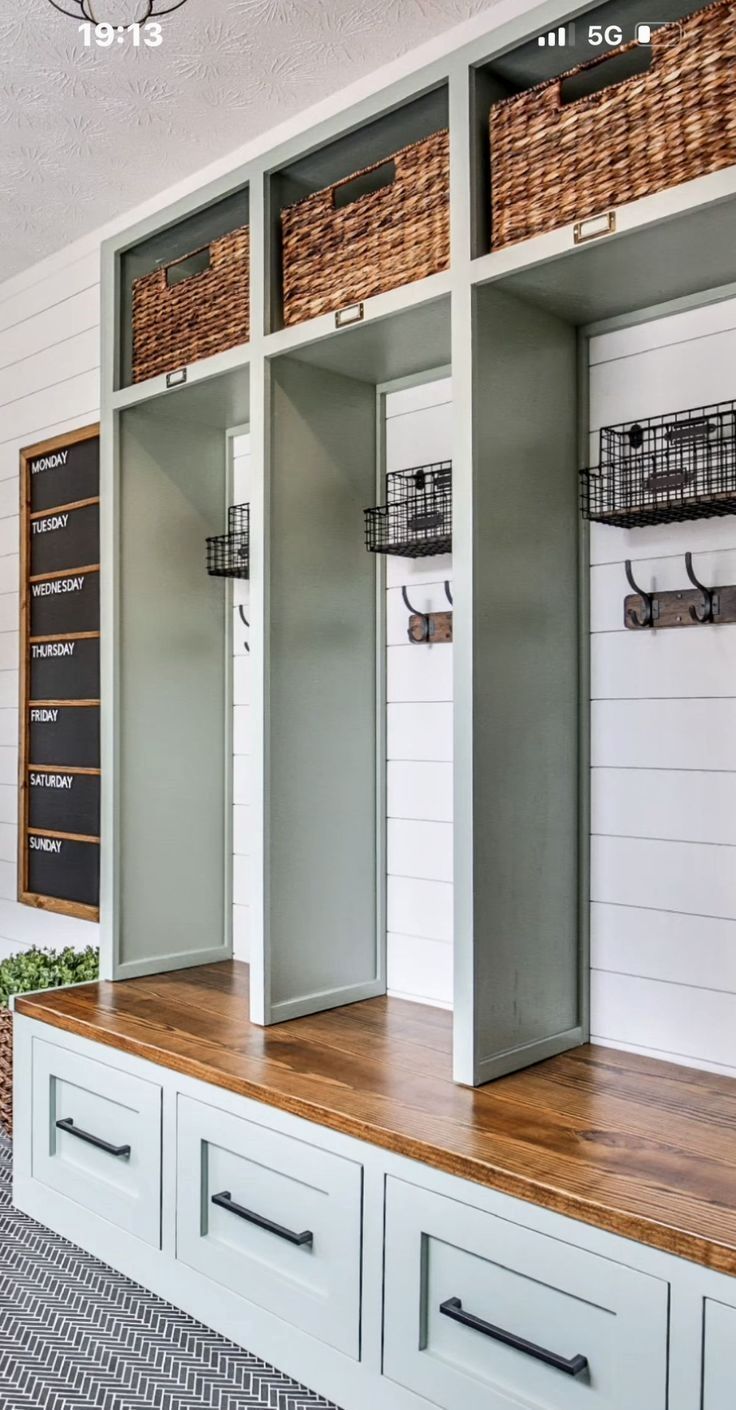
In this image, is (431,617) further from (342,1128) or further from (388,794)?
(342,1128)

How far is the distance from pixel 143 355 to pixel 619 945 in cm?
186

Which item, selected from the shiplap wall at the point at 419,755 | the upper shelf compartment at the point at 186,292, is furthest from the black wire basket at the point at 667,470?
the upper shelf compartment at the point at 186,292

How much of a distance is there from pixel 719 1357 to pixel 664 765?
1048mm

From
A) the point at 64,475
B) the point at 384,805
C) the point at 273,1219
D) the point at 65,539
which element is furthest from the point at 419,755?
the point at 64,475

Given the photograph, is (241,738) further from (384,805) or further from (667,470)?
(667,470)

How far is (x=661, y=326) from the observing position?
7.13ft

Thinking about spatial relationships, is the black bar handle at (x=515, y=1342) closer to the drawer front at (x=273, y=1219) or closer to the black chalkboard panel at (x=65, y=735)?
the drawer front at (x=273, y=1219)

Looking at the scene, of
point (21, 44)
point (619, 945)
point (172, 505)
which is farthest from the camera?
point (172, 505)

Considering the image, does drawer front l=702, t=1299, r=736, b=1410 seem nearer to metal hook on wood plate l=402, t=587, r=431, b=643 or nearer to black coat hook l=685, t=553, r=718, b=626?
black coat hook l=685, t=553, r=718, b=626

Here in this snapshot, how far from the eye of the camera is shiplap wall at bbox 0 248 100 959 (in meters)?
3.48

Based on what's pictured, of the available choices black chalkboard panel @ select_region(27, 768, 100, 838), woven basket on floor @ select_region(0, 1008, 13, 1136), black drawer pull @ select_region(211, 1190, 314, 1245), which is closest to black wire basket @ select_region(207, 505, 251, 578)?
black chalkboard panel @ select_region(27, 768, 100, 838)

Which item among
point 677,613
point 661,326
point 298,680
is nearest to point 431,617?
point 298,680

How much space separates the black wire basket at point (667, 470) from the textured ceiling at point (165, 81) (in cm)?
102

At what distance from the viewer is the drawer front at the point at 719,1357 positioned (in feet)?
4.63
